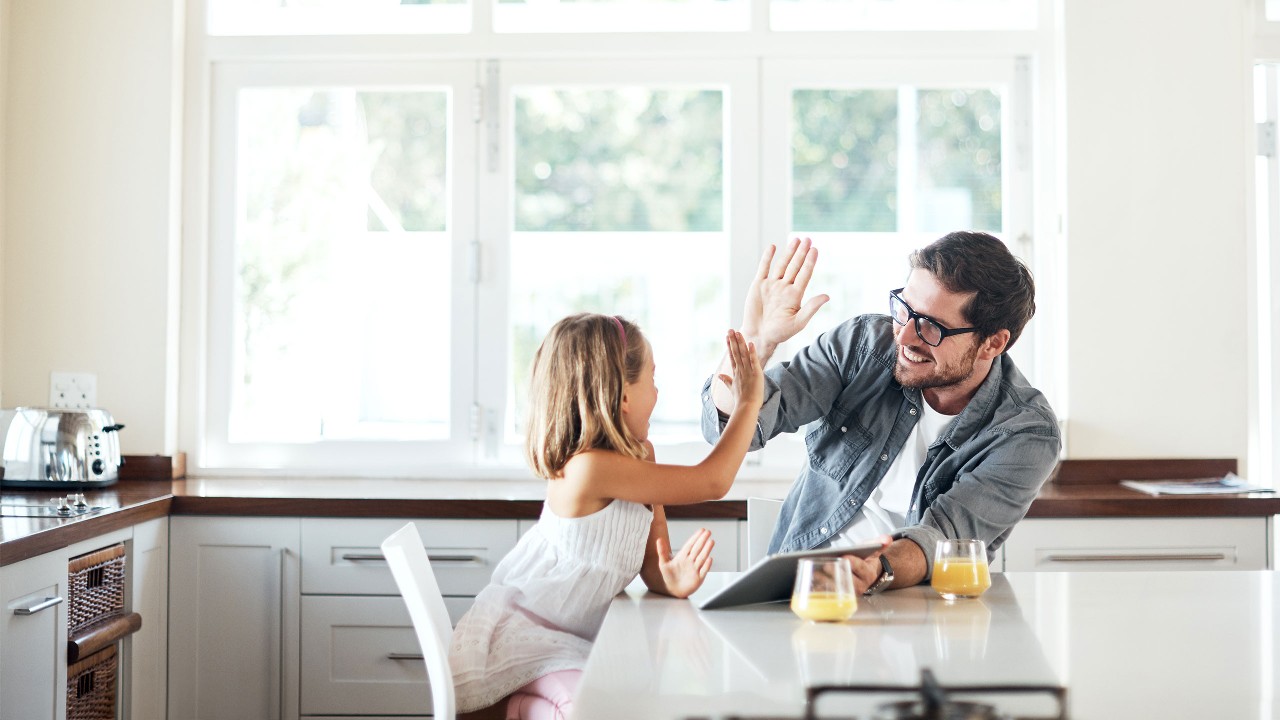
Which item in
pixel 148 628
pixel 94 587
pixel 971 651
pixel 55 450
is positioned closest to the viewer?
pixel 971 651

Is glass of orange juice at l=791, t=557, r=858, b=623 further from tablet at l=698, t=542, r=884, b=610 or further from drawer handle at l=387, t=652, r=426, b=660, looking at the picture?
drawer handle at l=387, t=652, r=426, b=660

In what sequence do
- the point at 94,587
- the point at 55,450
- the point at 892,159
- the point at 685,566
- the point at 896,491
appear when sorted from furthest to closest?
the point at 892,159
the point at 55,450
the point at 94,587
the point at 896,491
the point at 685,566

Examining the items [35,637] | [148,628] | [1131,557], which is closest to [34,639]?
[35,637]

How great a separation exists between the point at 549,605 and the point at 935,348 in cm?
79

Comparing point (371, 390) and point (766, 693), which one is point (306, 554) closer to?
point (371, 390)

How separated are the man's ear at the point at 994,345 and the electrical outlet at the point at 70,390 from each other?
2530mm

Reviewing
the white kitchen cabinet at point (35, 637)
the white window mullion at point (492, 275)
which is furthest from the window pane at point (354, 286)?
the white kitchen cabinet at point (35, 637)

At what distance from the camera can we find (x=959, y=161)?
3.29 metres

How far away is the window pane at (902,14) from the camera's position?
329 cm

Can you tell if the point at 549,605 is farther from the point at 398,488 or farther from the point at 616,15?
the point at 616,15

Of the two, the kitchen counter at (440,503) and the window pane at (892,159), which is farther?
the window pane at (892,159)

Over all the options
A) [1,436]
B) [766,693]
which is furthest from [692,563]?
[1,436]

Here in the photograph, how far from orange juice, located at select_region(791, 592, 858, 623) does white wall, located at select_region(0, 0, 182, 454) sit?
239cm

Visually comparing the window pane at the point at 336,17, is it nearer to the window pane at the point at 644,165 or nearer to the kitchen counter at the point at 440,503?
the window pane at the point at 644,165
